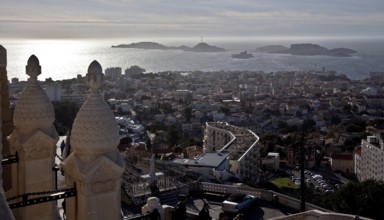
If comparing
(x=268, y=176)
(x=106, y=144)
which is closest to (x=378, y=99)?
(x=268, y=176)

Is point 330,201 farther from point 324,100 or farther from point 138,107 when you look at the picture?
point 324,100

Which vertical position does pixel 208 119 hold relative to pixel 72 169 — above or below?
below

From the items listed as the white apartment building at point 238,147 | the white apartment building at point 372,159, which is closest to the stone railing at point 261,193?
the white apartment building at point 238,147

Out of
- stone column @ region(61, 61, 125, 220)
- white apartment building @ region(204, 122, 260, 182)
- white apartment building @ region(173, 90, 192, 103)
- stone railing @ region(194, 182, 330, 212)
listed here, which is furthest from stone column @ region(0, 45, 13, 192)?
white apartment building @ region(173, 90, 192, 103)

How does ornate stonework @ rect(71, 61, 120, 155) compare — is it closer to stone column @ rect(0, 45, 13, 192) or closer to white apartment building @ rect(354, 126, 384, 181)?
stone column @ rect(0, 45, 13, 192)

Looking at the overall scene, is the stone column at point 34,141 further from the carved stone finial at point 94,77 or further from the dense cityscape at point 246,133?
the dense cityscape at point 246,133

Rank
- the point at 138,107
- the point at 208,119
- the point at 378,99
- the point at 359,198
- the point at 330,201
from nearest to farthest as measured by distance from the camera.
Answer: the point at 359,198
the point at 330,201
the point at 208,119
the point at 138,107
the point at 378,99
